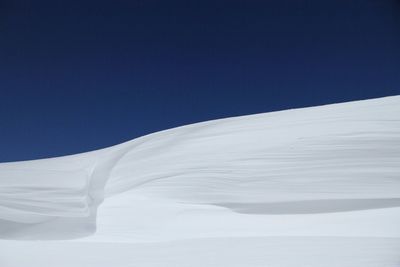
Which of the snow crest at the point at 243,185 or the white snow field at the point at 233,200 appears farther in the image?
the snow crest at the point at 243,185

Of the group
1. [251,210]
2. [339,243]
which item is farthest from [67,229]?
[339,243]

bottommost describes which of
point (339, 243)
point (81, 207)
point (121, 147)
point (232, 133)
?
point (339, 243)

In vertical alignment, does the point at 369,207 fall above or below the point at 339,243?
above

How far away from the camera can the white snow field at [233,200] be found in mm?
1267

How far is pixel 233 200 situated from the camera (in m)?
1.59

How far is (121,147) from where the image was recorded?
7.95 ft

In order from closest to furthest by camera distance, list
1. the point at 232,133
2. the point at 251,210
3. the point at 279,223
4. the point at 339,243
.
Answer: the point at 339,243, the point at 279,223, the point at 251,210, the point at 232,133

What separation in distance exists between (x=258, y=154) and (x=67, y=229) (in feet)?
2.64

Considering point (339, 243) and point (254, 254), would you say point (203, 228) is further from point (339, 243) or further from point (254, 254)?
point (339, 243)

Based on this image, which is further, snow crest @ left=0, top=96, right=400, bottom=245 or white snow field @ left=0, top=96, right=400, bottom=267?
snow crest @ left=0, top=96, right=400, bottom=245

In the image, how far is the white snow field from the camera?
49.9 inches

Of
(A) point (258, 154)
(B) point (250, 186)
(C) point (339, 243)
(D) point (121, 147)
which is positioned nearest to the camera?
(C) point (339, 243)

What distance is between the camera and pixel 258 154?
1.81m

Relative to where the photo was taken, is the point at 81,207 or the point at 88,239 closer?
the point at 88,239
